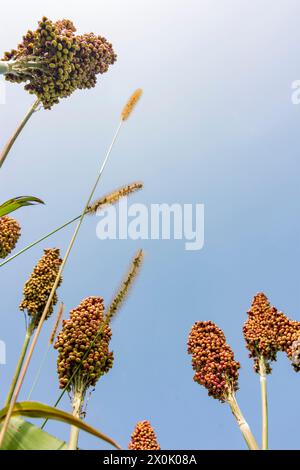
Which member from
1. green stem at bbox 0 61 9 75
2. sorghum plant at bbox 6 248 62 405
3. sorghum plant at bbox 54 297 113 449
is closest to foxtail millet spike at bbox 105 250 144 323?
sorghum plant at bbox 54 297 113 449

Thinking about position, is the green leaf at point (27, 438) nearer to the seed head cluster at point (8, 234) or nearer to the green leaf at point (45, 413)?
the green leaf at point (45, 413)

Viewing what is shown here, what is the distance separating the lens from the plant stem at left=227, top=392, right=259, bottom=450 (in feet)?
19.7

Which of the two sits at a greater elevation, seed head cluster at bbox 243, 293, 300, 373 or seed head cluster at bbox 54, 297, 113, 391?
seed head cluster at bbox 243, 293, 300, 373

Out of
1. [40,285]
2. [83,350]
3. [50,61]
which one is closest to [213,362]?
[83,350]

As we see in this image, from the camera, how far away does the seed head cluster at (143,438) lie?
270 inches

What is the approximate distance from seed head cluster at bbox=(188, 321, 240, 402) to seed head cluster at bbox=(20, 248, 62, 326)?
305cm

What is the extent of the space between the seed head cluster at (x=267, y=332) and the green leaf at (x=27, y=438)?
5941 millimetres

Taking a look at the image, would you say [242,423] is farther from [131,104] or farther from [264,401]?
[131,104]

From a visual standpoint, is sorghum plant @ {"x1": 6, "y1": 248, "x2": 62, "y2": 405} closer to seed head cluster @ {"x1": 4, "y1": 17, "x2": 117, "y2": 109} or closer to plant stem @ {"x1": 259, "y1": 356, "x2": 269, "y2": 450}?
seed head cluster @ {"x1": 4, "y1": 17, "x2": 117, "y2": 109}

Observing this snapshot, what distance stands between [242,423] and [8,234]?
5.83 metres

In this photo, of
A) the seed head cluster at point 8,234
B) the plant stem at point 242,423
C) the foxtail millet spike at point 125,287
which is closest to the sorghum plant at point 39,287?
the seed head cluster at point 8,234

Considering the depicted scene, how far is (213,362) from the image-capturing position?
7156 mm
